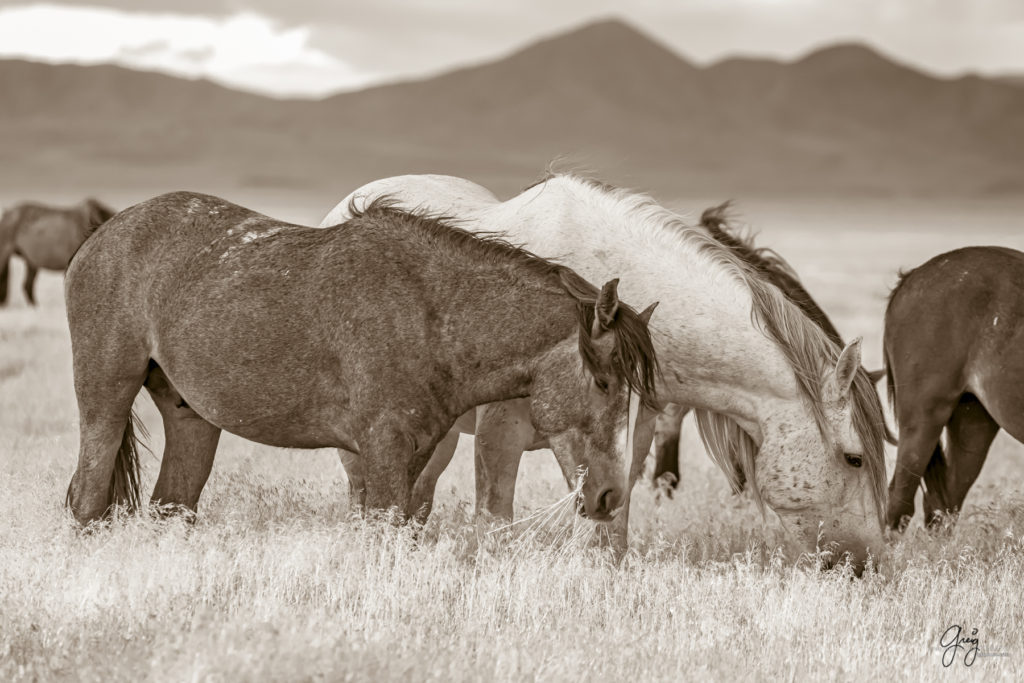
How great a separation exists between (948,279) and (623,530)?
280cm

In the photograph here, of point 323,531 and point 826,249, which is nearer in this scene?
point 323,531

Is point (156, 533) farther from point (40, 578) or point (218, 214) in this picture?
point (218, 214)

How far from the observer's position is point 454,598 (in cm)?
555

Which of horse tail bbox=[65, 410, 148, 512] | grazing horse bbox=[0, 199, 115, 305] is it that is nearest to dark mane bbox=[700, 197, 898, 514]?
horse tail bbox=[65, 410, 148, 512]

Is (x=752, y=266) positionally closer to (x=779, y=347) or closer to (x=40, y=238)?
(x=779, y=347)

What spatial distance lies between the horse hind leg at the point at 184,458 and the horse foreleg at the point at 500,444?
1.51 metres

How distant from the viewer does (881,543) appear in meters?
6.42

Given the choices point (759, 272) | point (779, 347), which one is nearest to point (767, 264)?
Answer: point (759, 272)

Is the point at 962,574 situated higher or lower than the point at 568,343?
lower

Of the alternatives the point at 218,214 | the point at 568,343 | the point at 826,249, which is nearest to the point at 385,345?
the point at 568,343

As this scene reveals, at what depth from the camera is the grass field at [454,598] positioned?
450 centimetres

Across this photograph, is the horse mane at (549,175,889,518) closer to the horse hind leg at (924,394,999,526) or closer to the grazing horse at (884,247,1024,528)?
the grazing horse at (884,247,1024,528)

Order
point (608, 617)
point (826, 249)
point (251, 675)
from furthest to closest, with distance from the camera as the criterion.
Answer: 1. point (826, 249)
2. point (608, 617)
3. point (251, 675)

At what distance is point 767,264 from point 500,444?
8.19 ft
